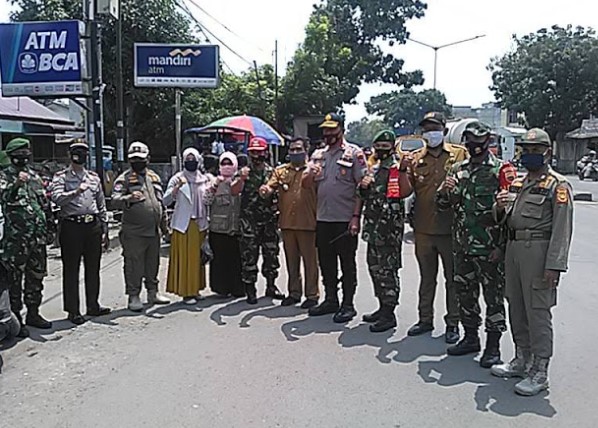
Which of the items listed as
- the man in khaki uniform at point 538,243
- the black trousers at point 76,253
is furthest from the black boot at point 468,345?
the black trousers at point 76,253

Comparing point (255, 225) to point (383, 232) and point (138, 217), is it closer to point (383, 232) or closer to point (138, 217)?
point (138, 217)

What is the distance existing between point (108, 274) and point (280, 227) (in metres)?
3.32

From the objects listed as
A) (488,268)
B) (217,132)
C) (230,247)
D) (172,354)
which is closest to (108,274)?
(230,247)

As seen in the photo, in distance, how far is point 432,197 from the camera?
19.4ft

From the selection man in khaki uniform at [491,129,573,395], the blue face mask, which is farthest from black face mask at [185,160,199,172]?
the blue face mask

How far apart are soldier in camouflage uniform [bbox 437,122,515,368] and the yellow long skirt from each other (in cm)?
321

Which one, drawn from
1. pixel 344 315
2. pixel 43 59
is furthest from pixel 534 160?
pixel 43 59

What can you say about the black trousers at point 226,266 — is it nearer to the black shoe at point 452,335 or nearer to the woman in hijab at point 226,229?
the woman in hijab at point 226,229

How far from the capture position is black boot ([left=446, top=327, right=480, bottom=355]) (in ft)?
18.2

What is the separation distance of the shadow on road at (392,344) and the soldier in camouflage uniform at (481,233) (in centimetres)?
56

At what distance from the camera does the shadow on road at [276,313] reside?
270 inches

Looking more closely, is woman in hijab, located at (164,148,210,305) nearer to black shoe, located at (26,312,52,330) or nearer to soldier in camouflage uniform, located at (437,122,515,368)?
black shoe, located at (26,312,52,330)

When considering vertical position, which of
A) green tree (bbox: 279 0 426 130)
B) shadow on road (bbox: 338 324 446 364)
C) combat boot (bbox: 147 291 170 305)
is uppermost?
green tree (bbox: 279 0 426 130)

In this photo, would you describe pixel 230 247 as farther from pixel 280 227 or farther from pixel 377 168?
pixel 377 168
